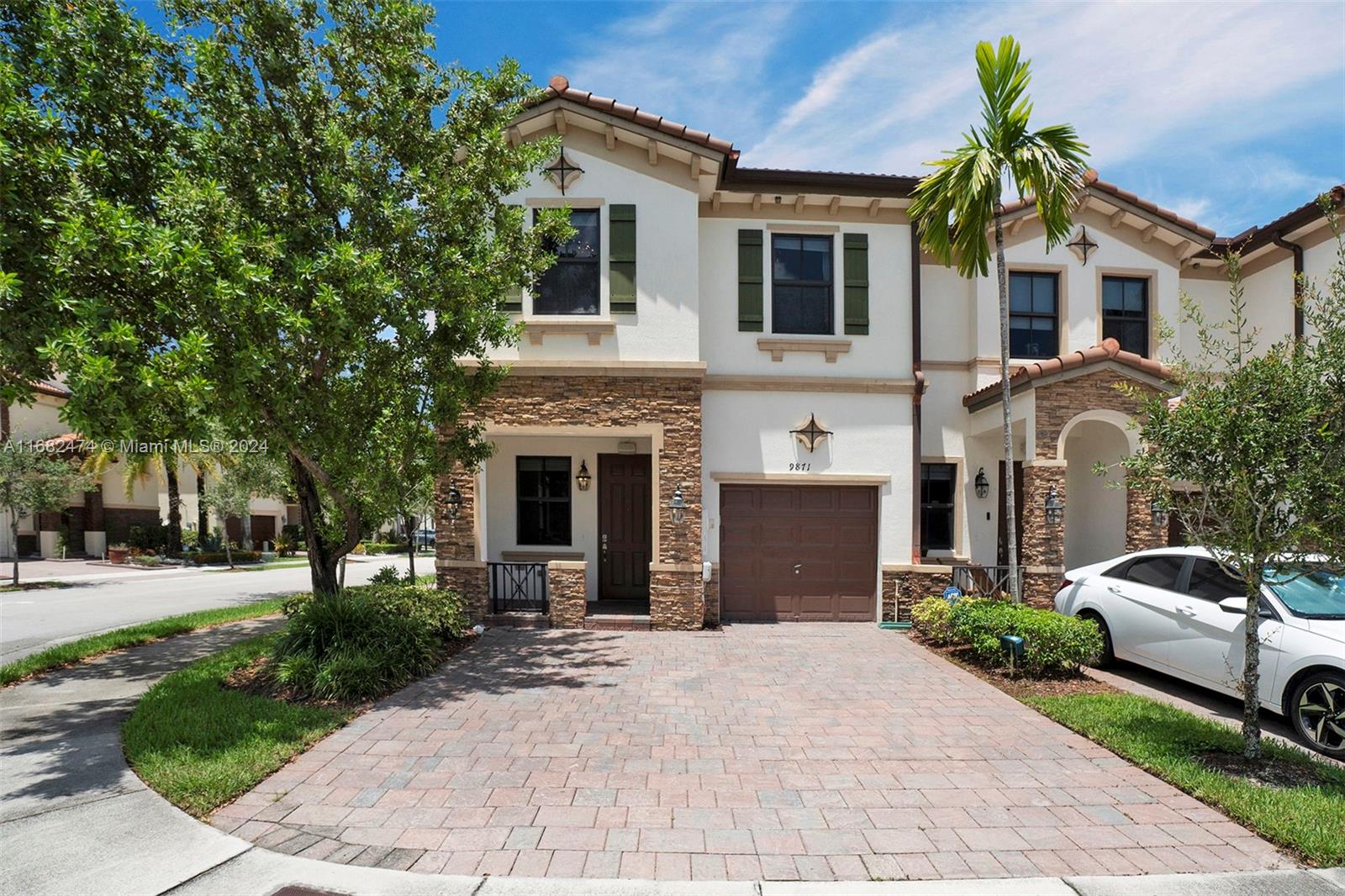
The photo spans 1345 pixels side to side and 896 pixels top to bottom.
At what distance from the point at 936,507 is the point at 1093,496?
125 inches

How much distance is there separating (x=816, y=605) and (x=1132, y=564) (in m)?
4.89

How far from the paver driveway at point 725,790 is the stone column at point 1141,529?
5.03 m

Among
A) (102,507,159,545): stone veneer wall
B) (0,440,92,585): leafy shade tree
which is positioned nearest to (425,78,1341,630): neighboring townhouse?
(0,440,92,585): leafy shade tree

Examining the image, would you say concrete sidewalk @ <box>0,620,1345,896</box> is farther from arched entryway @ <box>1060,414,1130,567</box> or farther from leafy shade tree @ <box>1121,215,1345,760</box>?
arched entryway @ <box>1060,414,1130,567</box>

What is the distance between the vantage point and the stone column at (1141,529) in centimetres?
1042

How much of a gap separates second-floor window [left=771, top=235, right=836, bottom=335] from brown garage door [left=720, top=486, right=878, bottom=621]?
10.0ft

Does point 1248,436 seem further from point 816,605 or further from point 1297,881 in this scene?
point 816,605

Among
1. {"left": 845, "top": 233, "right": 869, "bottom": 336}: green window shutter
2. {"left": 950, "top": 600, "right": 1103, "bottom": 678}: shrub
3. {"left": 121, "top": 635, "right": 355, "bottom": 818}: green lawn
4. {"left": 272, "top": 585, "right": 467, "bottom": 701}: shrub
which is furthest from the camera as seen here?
{"left": 845, "top": 233, "right": 869, "bottom": 336}: green window shutter

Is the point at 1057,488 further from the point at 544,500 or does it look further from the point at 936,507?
the point at 544,500

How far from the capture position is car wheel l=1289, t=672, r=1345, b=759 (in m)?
5.62

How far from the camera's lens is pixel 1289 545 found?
16.3 feet

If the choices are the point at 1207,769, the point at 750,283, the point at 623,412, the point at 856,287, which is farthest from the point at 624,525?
the point at 1207,769

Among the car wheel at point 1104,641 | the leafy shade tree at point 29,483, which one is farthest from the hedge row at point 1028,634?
the leafy shade tree at point 29,483

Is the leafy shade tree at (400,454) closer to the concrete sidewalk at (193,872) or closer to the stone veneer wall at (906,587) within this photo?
the concrete sidewalk at (193,872)
